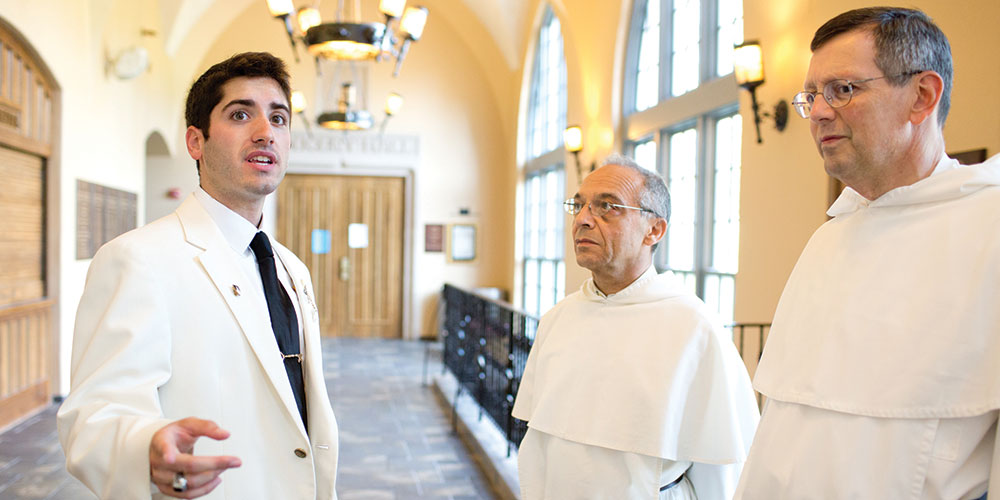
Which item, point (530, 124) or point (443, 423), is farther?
point (530, 124)

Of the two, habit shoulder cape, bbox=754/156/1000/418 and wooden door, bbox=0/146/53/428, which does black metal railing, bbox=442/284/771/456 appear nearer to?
habit shoulder cape, bbox=754/156/1000/418

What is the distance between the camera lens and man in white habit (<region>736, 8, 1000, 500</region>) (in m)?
1.13

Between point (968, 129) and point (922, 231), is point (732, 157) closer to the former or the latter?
point (968, 129)

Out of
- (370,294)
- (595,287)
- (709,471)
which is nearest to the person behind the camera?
(709,471)

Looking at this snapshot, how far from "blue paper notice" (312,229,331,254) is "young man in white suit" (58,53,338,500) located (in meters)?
10.5

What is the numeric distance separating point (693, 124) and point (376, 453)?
12.5ft

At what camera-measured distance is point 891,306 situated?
1221mm

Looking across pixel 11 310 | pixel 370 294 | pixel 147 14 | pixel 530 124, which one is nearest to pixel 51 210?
pixel 11 310

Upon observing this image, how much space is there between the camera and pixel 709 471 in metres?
1.95

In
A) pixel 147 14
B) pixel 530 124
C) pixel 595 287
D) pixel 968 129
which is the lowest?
pixel 595 287

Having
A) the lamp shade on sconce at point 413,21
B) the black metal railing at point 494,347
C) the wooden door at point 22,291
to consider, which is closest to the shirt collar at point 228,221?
the black metal railing at point 494,347

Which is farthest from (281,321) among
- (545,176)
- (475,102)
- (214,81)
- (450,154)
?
(475,102)

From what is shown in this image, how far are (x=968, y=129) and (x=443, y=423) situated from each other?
4757 mm

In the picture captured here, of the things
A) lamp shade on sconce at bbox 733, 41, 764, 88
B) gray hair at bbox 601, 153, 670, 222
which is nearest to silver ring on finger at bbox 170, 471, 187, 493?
gray hair at bbox 601, 153, 670, 222
